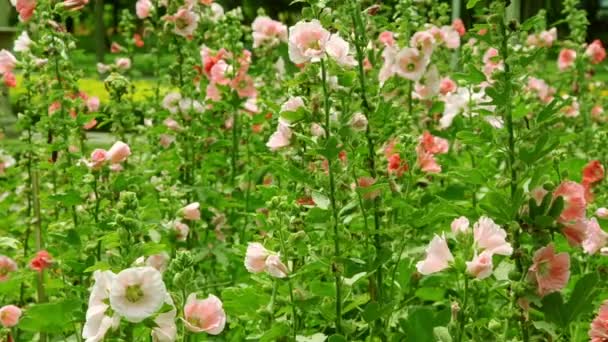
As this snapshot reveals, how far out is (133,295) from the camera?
1656 millimetres

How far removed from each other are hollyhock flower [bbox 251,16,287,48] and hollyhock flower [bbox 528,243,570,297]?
2.09 meters

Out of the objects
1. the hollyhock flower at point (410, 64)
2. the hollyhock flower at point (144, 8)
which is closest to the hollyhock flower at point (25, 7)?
the hollyhock flower at point (144, 8)

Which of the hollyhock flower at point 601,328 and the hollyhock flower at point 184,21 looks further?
the hollyhock flower at point 184,21

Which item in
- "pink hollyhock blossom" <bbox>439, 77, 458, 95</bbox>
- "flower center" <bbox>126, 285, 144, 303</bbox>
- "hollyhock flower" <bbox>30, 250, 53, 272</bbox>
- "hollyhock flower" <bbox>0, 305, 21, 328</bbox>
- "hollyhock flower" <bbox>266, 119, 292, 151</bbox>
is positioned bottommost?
"hollyhock flower" <bbox>0, 305, 21, 328</bbox>

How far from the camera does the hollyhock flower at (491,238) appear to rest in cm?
177

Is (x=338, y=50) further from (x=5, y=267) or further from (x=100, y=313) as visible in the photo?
(x=5, y=267)

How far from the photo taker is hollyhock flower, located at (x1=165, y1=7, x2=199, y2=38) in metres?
3.62

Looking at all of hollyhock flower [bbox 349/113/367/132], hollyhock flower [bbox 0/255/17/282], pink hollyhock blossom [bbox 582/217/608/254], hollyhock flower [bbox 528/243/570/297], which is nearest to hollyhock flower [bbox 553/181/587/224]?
hollyhock flower [bbox 528/243/570/297]

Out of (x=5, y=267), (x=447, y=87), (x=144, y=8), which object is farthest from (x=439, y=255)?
(x=144, y=8)

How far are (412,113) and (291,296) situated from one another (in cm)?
157

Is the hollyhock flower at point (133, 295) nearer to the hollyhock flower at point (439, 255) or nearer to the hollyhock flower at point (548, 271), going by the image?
the hollyhock flower at point (439, 255)

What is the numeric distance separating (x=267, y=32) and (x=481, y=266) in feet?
7.26

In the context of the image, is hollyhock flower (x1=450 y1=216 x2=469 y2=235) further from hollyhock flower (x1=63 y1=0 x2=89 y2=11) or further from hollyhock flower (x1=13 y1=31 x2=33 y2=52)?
hollyhock flower (x1=13 y1=31 x2=33 y2=52)

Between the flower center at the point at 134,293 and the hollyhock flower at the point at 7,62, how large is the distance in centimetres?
196
